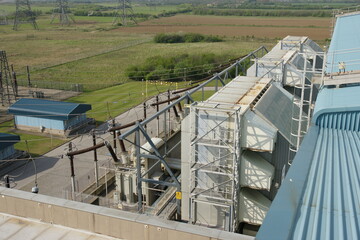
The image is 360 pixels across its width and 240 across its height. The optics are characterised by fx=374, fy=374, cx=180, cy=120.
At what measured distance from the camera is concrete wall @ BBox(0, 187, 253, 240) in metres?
9.20

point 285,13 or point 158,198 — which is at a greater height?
point 285,13

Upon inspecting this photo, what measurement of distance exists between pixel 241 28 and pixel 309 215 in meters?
117

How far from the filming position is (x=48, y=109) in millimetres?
33438

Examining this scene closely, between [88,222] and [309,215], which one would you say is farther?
[88,222]

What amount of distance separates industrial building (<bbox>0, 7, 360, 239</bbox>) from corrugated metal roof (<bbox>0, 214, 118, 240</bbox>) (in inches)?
5.2

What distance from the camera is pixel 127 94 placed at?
151ft

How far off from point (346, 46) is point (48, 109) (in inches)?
979

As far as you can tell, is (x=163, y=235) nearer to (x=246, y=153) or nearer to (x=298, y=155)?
(x=298, y=155)

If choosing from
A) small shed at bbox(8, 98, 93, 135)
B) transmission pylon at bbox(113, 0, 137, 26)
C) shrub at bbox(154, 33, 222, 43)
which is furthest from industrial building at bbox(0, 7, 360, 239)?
transmission pylon at bbox(113, 0, 137, 26)

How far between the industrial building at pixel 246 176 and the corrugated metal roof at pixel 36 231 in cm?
13

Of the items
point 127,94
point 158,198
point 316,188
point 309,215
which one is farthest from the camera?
point 127,94

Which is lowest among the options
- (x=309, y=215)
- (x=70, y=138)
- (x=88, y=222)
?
(x=70, y=138)

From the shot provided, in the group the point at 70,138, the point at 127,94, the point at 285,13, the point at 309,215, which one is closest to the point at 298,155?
the point at 309,215

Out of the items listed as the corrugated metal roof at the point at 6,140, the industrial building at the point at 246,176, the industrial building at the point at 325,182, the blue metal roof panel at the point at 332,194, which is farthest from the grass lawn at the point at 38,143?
the blue metal roof panel at the point at 332,194
